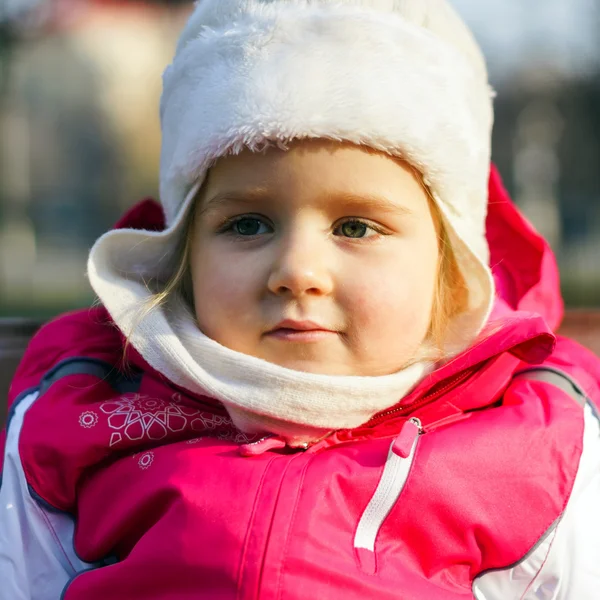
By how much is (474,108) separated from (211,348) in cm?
52

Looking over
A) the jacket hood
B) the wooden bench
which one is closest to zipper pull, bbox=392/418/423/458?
the jacket hood

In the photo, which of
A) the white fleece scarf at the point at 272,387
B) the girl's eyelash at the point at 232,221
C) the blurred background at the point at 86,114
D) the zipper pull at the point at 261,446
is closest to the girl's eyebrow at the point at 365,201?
the girl's eyelash at the point at 232,221

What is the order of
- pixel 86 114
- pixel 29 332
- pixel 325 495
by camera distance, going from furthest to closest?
pixel 86 114
pixel 29 332
pixel 325 495

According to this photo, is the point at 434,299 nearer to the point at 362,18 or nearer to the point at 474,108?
the point at 474,108

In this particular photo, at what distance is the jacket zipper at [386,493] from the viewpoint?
0.99 metres

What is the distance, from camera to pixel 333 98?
1.03 m

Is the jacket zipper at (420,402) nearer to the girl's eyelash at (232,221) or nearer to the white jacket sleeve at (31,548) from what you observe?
the girl's eyelash at (232,221)

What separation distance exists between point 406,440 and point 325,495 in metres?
0.12

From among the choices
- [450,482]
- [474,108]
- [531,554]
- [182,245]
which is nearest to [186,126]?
[182,245]

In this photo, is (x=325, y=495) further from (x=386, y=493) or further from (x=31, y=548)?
(x=31, y=548)

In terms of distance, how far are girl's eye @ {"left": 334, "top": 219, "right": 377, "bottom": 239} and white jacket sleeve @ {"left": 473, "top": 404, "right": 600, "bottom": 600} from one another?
0.42 metres

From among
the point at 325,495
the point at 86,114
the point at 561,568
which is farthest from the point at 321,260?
the point at 86,114

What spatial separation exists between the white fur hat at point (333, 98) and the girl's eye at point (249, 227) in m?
0.08

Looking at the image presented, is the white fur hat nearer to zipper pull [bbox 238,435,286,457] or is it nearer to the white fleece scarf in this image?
the white fleece scarf
